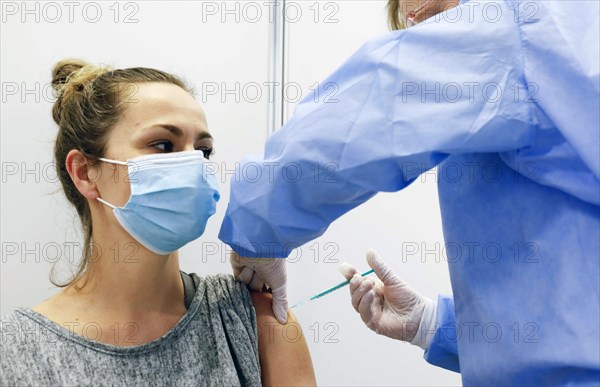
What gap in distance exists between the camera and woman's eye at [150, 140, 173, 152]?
1.46 metres

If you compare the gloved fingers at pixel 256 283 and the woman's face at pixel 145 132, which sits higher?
the woman's face at pixel 145 132

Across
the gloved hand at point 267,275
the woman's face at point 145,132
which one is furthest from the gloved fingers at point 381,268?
the woman's face at point 145,132

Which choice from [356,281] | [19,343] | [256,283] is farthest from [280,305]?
[19,343]

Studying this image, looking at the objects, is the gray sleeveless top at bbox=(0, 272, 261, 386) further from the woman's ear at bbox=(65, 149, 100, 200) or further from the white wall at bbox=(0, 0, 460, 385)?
the white wall at bbox=(0, 0, 460, 385)

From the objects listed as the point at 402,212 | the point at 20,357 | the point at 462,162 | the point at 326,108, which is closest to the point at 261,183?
the point at 326,108

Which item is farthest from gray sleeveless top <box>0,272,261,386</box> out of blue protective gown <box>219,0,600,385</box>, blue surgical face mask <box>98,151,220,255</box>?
blue protective gown <box>219,0,600,385</box>

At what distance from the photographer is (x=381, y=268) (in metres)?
1.57

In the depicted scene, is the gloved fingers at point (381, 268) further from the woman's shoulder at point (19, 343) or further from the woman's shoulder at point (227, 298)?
the woman's shoulder at point (19, 343)

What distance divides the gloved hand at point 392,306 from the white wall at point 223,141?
48 centimetres

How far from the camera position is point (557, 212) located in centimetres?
106

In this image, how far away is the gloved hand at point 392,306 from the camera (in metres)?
1.59

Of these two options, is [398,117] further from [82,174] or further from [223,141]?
[223,141]

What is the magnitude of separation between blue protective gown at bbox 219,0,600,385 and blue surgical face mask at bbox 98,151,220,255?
256mm

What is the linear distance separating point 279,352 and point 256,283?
17cm
